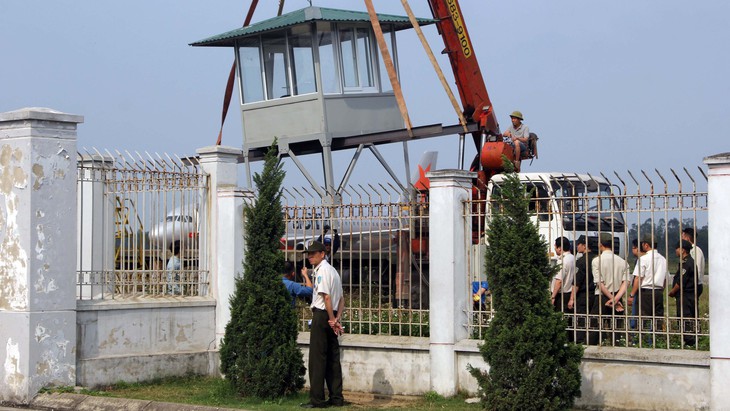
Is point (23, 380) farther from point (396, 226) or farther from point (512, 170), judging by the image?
point (512, 170)

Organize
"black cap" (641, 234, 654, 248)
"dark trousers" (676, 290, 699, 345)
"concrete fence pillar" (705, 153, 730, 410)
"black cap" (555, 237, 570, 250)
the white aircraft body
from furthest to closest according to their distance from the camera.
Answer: the white aircraft body < "black cap" (555, 237, 570, 250) < "black cap" (641, 234, 654, 248) < "dark trousers" (676, 290, 699, 345) < "concrete fence pillar" (705, 153, 730, 410)

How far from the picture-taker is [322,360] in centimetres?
1050

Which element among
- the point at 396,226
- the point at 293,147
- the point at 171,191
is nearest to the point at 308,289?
the point at 396,226

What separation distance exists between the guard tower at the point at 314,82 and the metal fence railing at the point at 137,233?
7.22m

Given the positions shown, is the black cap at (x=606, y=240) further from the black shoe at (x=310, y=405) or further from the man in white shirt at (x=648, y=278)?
the black shoe at (x=310, y=405)

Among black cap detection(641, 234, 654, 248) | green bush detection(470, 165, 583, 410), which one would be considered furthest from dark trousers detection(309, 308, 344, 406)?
black cap detection(641, 234, 654, 248)

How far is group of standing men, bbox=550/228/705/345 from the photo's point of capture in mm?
10383

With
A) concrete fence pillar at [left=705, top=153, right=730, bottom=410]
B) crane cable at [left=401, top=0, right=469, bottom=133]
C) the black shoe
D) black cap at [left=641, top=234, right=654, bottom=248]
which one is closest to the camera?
concrete fence pillar at [left=705, top=153, right=730, bottom=410]

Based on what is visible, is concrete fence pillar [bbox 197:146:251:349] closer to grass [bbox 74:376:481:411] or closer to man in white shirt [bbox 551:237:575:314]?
grass [bbox 74:376:481:411]

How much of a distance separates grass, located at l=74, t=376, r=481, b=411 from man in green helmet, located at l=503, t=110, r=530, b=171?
30.4 feet

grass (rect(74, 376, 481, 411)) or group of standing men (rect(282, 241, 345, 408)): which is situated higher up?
group of standing men (rect(282, 241, 345, 408))

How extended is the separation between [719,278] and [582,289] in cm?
215

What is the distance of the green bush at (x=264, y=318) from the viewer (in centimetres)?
1102

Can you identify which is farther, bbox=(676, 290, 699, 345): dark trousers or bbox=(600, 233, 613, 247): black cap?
bbox=(600, 233, 613, 247): black cap
